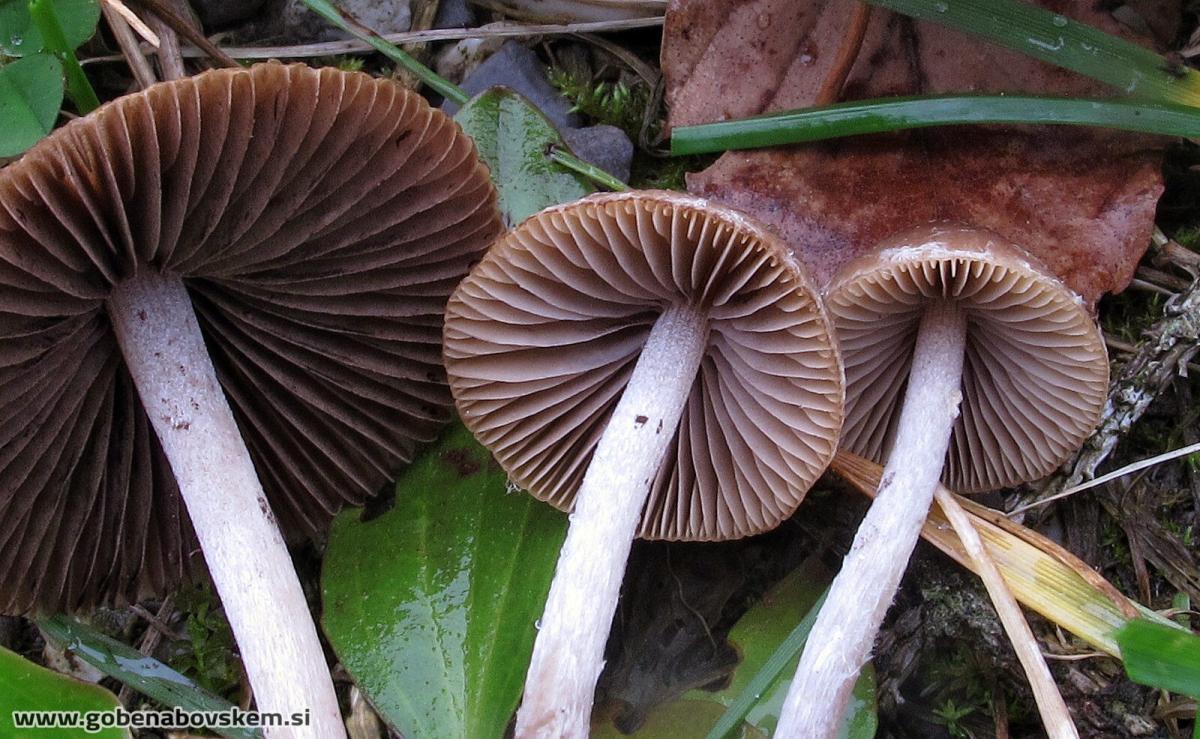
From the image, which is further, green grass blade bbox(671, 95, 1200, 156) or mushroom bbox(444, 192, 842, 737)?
green grass blade bbox(671, 95, 1200, 156)

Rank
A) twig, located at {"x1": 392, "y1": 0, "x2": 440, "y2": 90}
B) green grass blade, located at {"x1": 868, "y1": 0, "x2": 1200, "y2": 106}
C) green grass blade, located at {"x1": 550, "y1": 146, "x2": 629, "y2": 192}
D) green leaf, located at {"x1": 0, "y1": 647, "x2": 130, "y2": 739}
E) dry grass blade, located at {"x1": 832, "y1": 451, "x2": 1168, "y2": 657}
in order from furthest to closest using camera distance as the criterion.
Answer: twig, located at {"x1": 392, "y1": 0, "x2": 440, "y2": 90} → green grass blade, located at {"x1": 550, "y1": 146, "x2": 629, "y2": 192} → green grass blade, located at {"x1": 868, "y1": 0, "x2": 1200, "y2": 106} → dry grass blade, located at {"x1": 832, "y1": 451, "x2": 1168, "y2": 657} → green leaf, located at {"x1": 0, "y1": 647, "x2": 130, "y2": 739}

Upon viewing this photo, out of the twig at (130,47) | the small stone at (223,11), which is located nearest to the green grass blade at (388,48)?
the small stone at (223,11)

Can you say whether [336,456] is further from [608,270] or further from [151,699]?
[608,270]

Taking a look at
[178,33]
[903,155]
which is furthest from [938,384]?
[178,33]

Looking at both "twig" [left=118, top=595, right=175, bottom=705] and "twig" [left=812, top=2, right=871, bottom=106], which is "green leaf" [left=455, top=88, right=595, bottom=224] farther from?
"twig" [left=118, top=595, right=175, bottom=705]

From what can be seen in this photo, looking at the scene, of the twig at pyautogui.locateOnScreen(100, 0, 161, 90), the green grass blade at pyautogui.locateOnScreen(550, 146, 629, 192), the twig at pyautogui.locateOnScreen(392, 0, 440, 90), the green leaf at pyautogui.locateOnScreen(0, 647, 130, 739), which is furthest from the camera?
the twig at pyautogui.locateOnScreen(392, 0, 440, 90)

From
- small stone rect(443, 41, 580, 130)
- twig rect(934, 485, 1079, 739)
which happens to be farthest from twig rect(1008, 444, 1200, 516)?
small stone rect(443, 41, 580, 130)

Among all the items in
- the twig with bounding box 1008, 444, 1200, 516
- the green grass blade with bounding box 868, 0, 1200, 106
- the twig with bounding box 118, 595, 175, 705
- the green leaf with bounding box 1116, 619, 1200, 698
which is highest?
the green grass blade with bounding box 868, 0, 1200, 106
